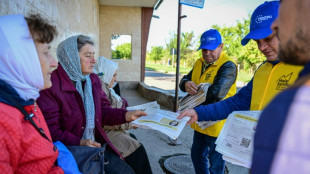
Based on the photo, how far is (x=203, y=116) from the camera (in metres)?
2.04

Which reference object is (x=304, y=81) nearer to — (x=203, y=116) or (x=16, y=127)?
(x=16, y=127)

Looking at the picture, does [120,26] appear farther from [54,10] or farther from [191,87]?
[191,87]

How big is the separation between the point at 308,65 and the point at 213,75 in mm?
1942

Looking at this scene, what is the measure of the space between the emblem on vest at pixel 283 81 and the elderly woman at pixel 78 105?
1.30 metres

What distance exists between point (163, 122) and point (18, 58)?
3.91 ft

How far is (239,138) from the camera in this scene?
1437 mm

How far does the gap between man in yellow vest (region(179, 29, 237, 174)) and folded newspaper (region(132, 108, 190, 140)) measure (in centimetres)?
A: 56

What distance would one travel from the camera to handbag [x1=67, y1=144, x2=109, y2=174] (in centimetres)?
145

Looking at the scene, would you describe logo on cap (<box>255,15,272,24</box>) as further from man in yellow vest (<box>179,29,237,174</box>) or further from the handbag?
the handbag

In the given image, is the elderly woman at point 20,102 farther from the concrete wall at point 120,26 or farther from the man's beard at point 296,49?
the concrete wall at point 120,26

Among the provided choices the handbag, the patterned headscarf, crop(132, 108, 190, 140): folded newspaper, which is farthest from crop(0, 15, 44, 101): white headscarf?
crop(132, 108, 190, 140): folded newspaper

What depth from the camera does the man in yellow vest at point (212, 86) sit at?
233 cm

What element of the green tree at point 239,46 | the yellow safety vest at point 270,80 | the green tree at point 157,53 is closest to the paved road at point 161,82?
the green tree at point 239,46

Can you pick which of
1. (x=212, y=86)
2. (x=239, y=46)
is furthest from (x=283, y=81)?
(x=239, y=46)
